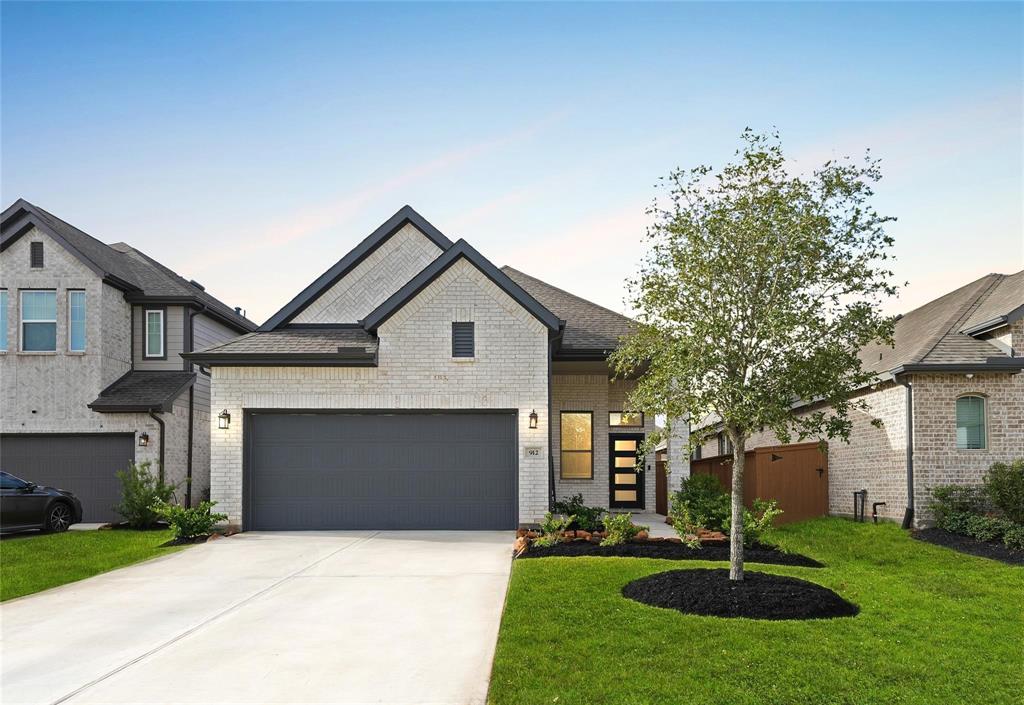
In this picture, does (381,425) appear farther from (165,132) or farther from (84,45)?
(84,45)

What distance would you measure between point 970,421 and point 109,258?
20573 mm

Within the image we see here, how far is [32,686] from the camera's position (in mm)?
6852

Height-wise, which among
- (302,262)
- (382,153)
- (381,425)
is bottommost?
(381,425)

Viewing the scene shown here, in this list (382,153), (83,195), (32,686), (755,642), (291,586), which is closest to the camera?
(32,686)

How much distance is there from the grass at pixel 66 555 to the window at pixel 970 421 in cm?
1499

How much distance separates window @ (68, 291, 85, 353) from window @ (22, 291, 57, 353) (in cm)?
35

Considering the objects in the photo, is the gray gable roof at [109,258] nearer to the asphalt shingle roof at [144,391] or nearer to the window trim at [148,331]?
the window trim at [148,331]

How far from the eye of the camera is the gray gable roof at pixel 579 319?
18.1m

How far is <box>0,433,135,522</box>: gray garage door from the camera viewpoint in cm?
1964

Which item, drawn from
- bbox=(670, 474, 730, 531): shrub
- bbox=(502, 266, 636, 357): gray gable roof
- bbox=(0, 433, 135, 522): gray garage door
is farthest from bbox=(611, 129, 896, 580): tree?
bbox=(0, 433, 135, 522): gray garage door

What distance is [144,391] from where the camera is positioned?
65.7ft

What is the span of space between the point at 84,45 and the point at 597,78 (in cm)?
967

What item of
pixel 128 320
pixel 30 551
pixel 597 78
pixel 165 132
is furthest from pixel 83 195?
pixel 597 78

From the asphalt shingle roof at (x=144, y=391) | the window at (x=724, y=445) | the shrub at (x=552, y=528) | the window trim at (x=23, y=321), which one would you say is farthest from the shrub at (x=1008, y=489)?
the window trim at (x=23, y=321)
